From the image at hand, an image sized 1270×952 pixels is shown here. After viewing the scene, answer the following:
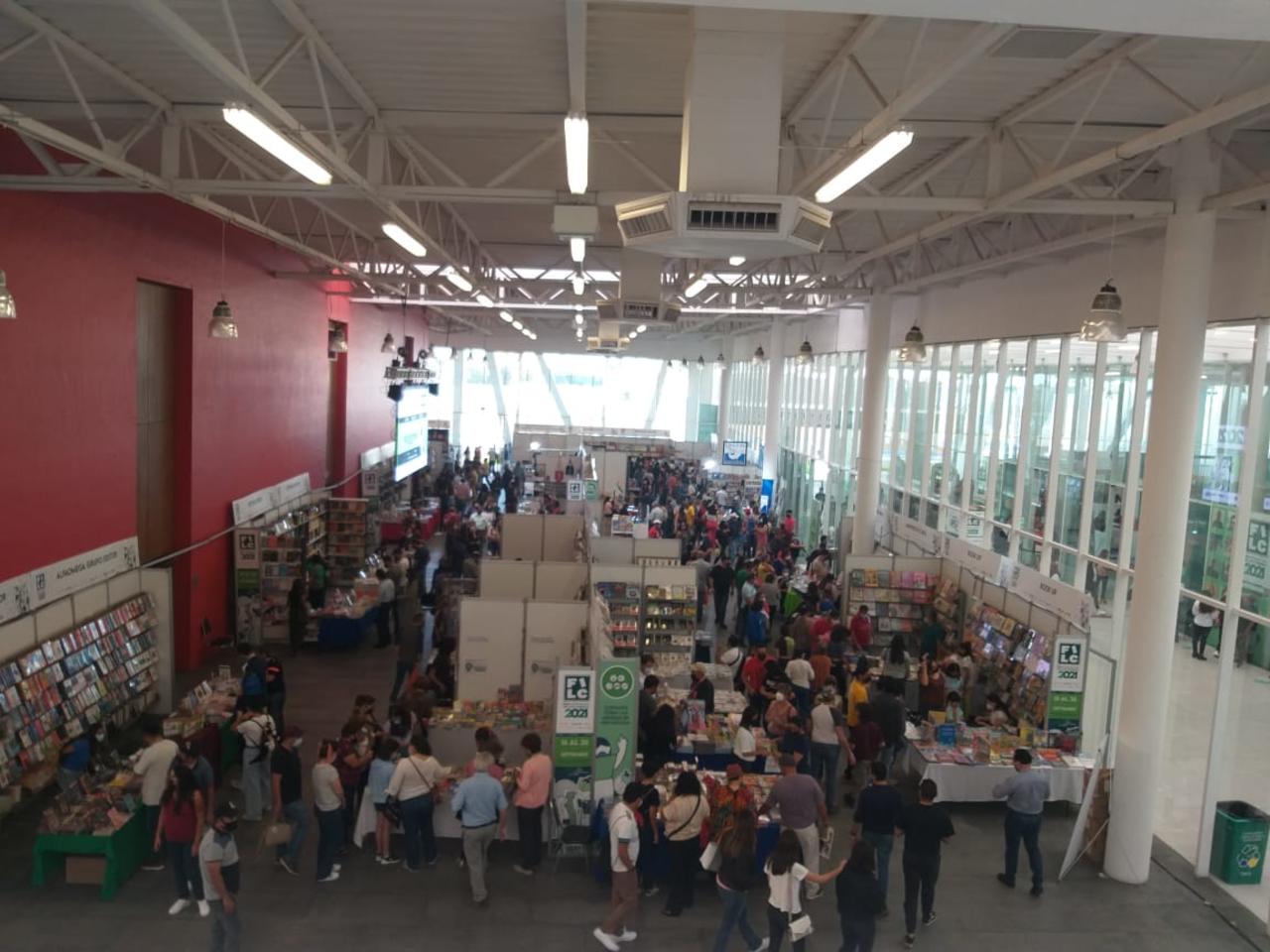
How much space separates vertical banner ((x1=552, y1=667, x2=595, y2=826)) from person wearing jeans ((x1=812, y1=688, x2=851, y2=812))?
2266mm

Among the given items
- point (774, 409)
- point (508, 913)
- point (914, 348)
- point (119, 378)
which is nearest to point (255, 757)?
point (508, 913)

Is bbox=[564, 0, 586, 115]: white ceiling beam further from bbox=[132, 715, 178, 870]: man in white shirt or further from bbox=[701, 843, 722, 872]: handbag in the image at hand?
bbox=[132, 715, 178, 870]: man in white shirt

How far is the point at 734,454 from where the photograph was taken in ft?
89.1

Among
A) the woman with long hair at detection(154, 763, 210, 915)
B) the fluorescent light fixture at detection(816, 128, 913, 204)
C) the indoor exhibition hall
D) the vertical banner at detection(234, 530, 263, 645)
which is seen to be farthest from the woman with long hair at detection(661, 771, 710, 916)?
the vertical banner at detection(234, 530, 263, 645)

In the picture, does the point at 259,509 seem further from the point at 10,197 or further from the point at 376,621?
the point at 10,197

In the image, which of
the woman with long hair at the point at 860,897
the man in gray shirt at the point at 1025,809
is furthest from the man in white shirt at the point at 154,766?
the man in gray shirt at the point at 1025,809

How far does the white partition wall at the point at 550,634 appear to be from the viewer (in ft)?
34.2

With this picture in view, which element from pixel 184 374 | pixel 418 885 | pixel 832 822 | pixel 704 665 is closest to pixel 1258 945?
pixel 832 822

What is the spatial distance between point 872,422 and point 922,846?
33.6 feet

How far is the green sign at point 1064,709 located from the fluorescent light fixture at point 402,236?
25.9 ft

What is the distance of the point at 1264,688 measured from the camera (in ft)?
27.9

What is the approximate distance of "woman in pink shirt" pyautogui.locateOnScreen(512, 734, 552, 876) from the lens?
7730mm

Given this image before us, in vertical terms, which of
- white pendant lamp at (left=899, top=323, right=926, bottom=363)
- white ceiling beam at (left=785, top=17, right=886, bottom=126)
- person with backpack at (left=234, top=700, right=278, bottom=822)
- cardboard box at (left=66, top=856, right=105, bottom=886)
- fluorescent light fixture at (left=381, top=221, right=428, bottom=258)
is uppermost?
white ceiling beam at (left=785, top=17, right=886, bottom=126)

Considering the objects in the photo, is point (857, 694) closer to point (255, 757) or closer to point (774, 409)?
point (255, 757)
